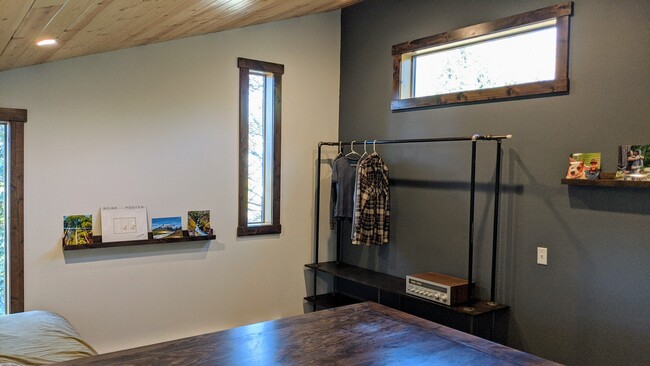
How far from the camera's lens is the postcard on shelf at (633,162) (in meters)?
2.57

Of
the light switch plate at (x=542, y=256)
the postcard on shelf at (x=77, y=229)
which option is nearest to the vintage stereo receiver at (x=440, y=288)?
the light switch plate at (x=542, y=256)

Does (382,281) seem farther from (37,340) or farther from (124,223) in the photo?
(37,340)

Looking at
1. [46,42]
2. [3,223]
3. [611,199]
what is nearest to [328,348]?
[611,199]

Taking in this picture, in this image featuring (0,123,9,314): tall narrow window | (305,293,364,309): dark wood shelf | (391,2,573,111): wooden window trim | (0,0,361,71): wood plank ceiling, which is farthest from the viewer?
(305,293,364,309): dark wood shelf

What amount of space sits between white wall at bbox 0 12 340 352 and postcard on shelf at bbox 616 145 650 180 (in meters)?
2.65

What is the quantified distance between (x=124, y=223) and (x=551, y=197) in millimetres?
3018

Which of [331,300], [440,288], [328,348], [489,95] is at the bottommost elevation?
[331,300]

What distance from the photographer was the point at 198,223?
402 centimetres

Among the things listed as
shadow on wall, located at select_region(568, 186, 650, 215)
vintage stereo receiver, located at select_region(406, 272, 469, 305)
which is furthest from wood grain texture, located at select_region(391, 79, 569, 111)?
vintage stereo receiver, located at select_region(406, 272, 469, 305)

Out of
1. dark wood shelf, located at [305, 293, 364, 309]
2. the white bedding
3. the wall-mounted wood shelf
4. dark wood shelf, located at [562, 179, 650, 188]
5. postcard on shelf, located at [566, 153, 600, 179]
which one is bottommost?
dark wood shelf, located at [305, 293, 364, 309]

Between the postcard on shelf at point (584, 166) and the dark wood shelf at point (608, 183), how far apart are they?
0.05 m

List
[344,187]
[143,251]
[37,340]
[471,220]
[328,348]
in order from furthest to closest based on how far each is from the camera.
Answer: [344,187] < [143,251] < [471,220] < [37,340] < [328,348]

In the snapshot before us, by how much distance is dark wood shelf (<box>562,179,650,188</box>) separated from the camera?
2530mm

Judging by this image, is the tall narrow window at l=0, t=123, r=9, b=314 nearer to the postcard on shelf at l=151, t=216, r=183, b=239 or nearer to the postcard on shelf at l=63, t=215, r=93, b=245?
the postcard on shelf at l=63, t=215, r=93, b=245
